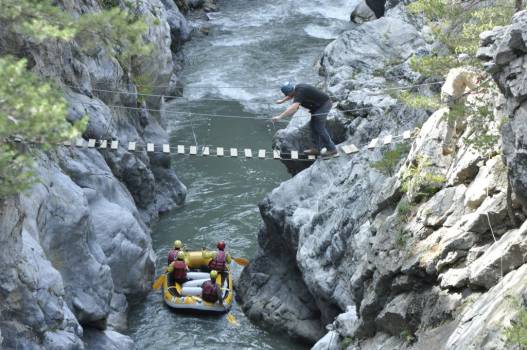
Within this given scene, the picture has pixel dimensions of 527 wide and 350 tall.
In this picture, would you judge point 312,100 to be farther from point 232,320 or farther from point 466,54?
point 232,320

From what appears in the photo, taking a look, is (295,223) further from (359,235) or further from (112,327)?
(112,327)

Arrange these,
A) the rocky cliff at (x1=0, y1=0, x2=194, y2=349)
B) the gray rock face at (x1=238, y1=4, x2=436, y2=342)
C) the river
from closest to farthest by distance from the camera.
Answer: the rocky cliff at (x1=0, y1=0, x2=194, y2=349) < the gray rock face at (x1=238, y1=4, x2=436, y2=342) < the river

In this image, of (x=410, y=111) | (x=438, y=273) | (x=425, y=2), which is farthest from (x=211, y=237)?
(x=438, y=273)

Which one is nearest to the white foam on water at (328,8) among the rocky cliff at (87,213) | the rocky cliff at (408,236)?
the rocky cliff at (87,213)

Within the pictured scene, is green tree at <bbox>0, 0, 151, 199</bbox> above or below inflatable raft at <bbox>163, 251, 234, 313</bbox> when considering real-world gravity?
above

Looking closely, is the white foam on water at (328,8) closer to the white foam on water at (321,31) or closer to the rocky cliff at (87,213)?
the white foam on water at (321,31)

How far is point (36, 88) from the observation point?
27.7ft

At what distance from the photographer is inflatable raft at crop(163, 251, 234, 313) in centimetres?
1958

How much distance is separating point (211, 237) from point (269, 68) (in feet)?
40.0

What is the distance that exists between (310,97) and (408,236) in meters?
6.31

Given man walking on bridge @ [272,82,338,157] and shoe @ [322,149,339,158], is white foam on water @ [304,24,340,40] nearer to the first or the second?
shoe @ [322,149,339,158]

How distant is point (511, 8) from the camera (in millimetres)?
14633

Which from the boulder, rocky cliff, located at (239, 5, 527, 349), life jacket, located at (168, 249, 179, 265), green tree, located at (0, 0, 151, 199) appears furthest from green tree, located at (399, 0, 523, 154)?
life jacket, located at (168, 249, 179, 265)

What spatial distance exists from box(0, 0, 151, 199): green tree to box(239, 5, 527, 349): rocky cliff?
15.5ft
